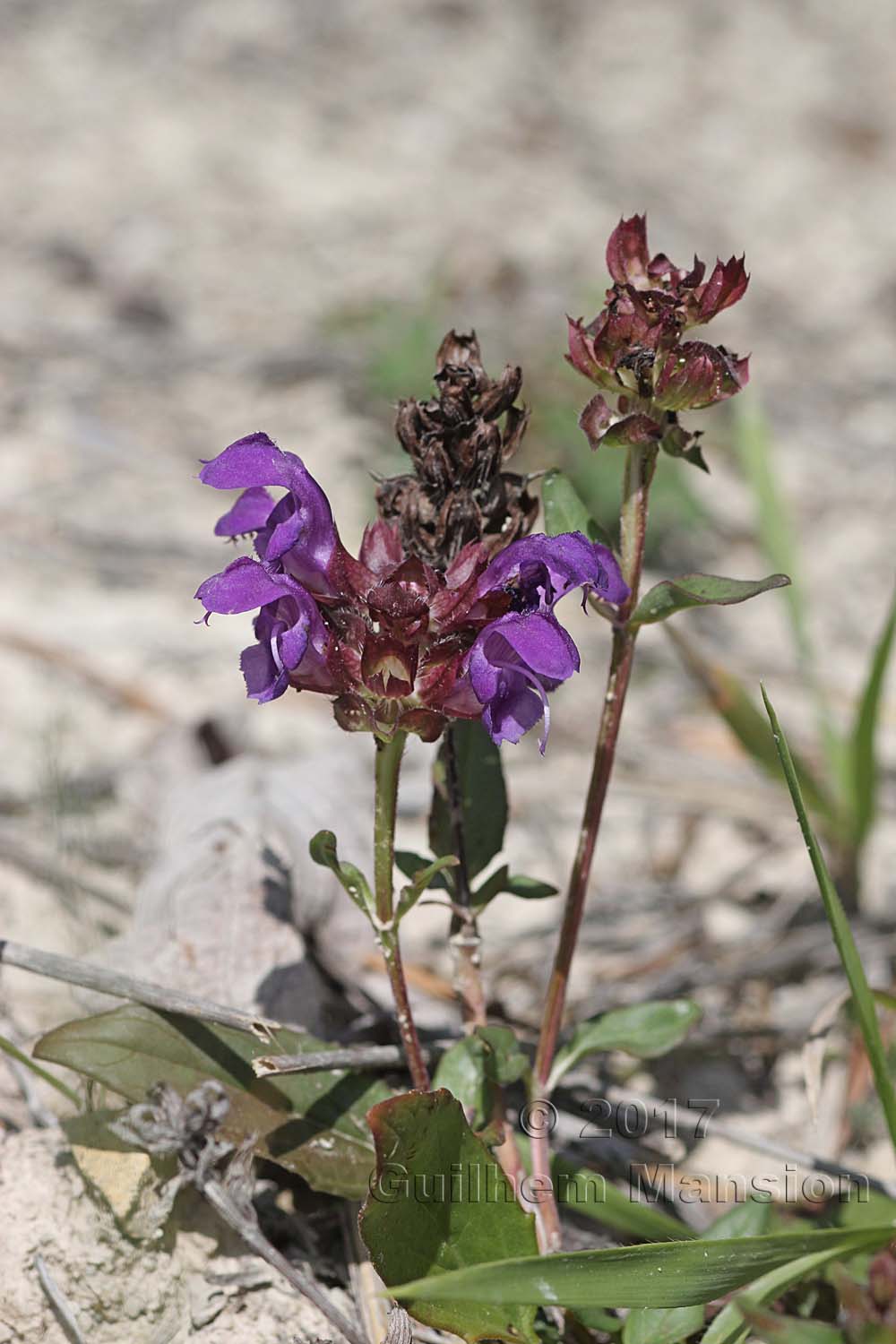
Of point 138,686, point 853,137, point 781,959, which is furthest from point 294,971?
point 853,137

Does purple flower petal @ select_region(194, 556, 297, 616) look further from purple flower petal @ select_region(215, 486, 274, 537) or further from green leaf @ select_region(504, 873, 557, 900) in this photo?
green leaf @ select_region(504, 873, 557, 900)

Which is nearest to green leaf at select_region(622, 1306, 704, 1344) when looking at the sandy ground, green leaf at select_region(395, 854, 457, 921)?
green leaf at select_region(395, 854, 457, 921)

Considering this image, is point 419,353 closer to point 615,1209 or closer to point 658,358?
point 658,358

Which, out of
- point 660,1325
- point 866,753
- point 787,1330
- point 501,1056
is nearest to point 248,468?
point 501,1056

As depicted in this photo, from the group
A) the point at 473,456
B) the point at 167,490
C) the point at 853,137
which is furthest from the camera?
the point at 853,137

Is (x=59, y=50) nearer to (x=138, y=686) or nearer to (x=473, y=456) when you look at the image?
(x=138, y=686)
